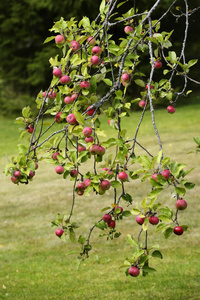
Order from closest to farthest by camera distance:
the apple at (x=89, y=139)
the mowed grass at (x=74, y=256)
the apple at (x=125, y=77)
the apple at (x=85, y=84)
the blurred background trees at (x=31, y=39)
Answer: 1. the apple at (x=89, y=139)
2. the apple at (x=85, y=84)
3. the apple at (x=125, y=77)
4. the mowed grass at (x=74, y=256)
5. the blurred background trees at (x=31, y=39)

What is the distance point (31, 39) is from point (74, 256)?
16.2 metres

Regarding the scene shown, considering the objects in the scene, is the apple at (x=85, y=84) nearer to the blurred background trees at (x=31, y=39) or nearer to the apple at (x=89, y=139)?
the apple at (x=89, y=139)

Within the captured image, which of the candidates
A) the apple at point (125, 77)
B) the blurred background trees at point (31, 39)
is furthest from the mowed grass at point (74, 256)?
the blurred background trees at point (31, 39)

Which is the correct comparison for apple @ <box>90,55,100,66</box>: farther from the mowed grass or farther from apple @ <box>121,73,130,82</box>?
A: the mowed grass

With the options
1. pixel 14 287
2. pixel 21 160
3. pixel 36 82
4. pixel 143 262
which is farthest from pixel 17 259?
pixel 36 82

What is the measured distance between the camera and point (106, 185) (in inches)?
96.1

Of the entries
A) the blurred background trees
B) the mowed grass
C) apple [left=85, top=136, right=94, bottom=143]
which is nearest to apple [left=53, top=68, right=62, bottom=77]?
apple [left=85, top=136, right=94, bottom=143]

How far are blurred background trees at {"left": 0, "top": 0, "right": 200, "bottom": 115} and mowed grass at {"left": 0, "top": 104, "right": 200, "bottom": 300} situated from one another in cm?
1092

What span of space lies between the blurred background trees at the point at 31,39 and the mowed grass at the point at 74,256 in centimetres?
1092

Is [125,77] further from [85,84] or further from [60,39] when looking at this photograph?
[60,39]

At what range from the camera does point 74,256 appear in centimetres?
610

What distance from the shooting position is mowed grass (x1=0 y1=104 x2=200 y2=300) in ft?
16.0

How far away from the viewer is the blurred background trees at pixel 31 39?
1983 centimetres

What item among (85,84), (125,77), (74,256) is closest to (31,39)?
(74,256)
